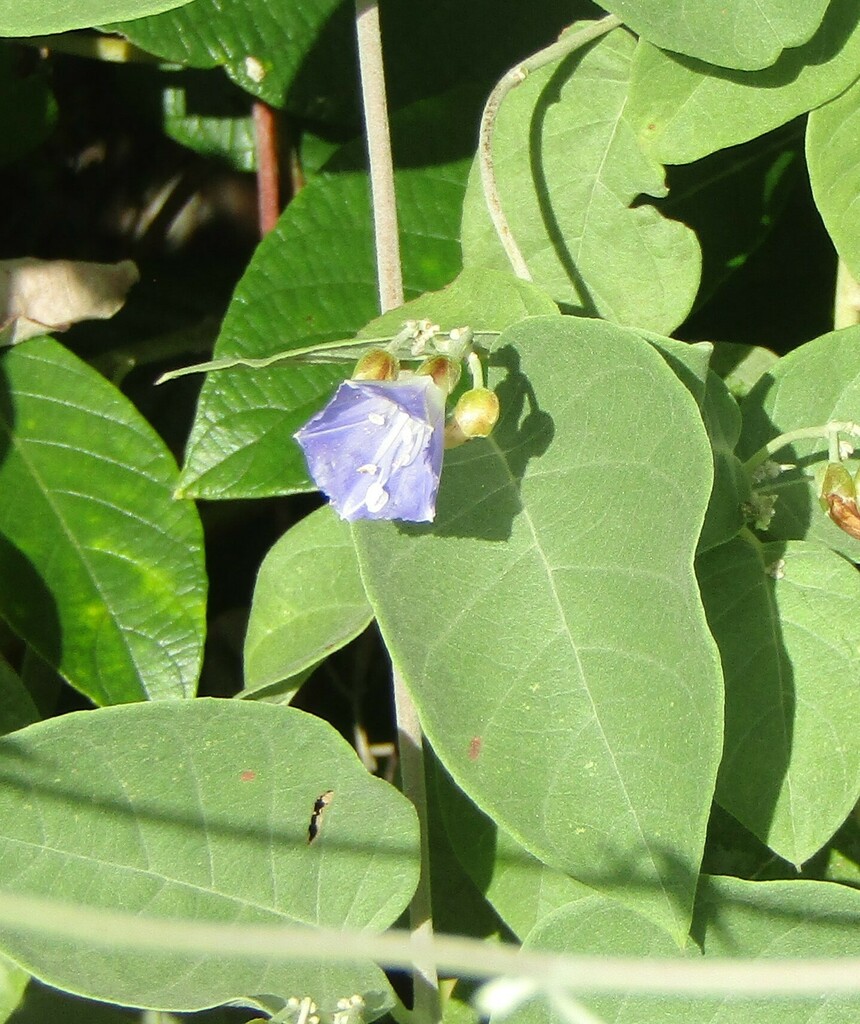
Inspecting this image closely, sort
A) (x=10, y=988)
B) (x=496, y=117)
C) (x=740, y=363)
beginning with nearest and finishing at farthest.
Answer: (x=10, y=988) → (x=496, y=117) → (x=740, y=363)

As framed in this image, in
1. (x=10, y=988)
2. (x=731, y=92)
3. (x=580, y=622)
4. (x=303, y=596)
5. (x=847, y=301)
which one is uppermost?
(x=731, y=92)

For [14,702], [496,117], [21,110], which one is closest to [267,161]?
[21,110]

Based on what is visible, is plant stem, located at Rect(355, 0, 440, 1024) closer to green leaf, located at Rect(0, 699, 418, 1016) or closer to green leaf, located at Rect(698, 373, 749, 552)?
green leaf, located at Rect(0, 699, 418, 1016)

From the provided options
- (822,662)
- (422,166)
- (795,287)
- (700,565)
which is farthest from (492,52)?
(822,662)

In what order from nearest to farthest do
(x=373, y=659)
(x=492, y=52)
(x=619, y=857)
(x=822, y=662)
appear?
1. (x=619, y=857)
2. (x=822, y=662)
3. (x=492, y=52)
4. (x=373, y=659)

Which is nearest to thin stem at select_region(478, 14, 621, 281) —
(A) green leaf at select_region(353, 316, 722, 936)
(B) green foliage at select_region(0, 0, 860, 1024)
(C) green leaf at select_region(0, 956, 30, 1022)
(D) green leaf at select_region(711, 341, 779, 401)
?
(B) green foliage at select_region(0, 0, 860, 1024)

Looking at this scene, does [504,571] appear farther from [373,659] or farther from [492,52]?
[492,52]

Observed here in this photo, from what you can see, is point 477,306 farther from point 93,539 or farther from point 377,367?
point 93,539
